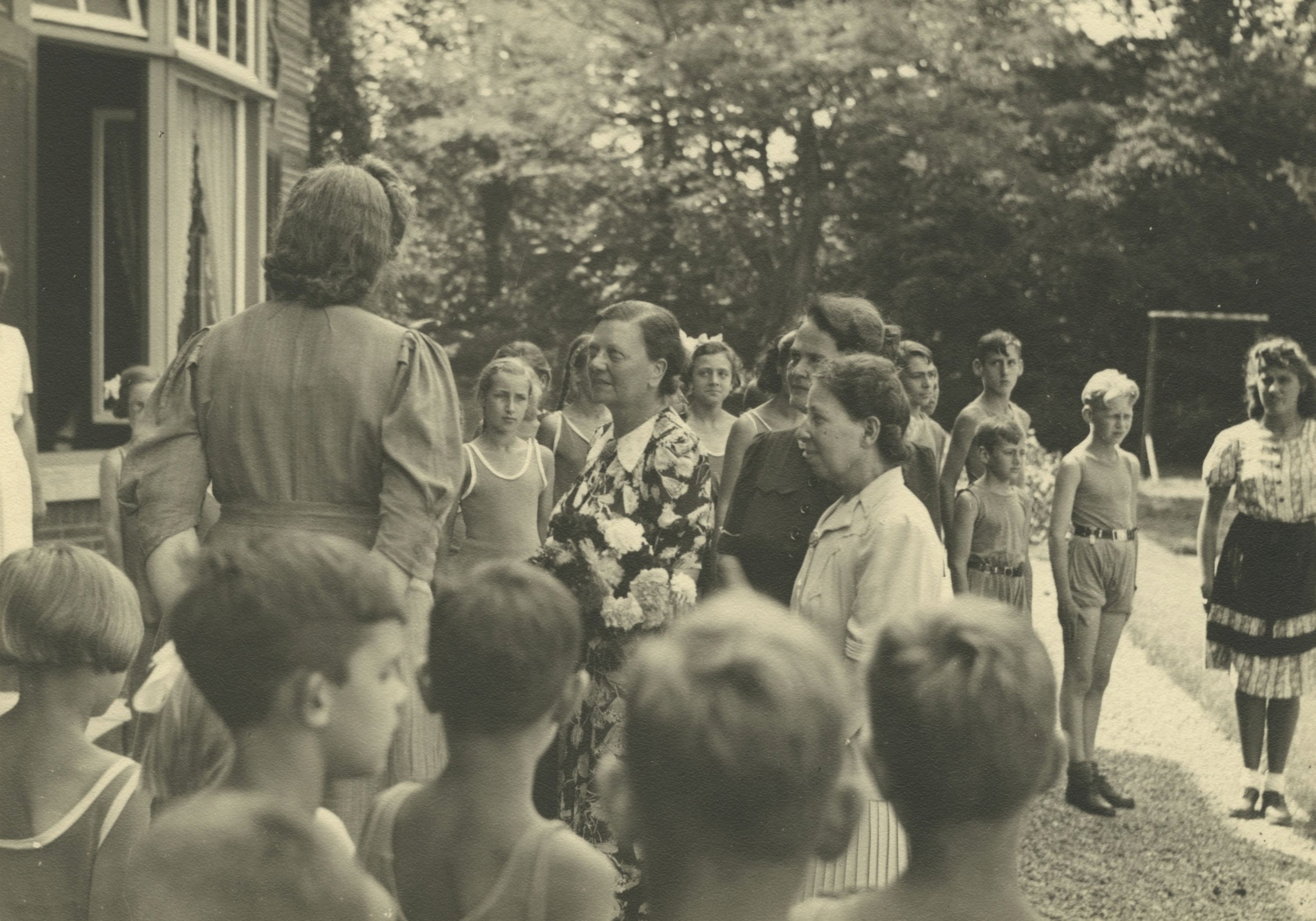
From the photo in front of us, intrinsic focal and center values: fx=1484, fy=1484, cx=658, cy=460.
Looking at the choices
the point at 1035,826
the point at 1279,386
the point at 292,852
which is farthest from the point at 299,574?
the point at 1279,386

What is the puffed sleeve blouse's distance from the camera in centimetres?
303

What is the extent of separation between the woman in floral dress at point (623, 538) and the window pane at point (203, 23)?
5163 mm

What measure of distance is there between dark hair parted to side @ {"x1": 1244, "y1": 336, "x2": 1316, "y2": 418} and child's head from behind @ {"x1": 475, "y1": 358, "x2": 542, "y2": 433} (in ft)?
9.88

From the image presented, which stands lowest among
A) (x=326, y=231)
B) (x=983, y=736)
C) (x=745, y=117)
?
(x=983, y=736)

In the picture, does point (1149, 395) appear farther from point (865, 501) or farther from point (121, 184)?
point (865, 501)

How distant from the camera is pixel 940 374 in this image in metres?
27.1

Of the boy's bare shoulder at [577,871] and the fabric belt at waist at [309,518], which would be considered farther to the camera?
the fabric belt at waist at [309,518]

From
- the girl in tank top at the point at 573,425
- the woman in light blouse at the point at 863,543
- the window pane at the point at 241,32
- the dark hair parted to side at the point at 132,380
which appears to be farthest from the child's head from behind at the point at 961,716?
the window pane at the point at 241,32

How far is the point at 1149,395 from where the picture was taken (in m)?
26.0

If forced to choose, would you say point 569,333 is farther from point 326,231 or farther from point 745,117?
point 326,231

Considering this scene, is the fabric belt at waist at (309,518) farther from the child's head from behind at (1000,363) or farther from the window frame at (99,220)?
the window frame at (99,220)

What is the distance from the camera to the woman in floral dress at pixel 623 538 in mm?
4027

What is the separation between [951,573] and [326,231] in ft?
14.0

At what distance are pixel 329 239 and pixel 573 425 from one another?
12.5 ft
